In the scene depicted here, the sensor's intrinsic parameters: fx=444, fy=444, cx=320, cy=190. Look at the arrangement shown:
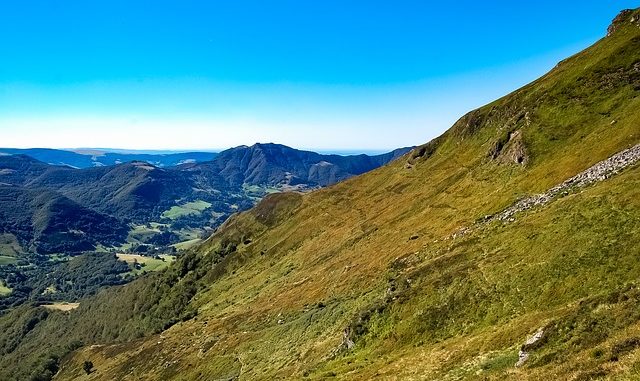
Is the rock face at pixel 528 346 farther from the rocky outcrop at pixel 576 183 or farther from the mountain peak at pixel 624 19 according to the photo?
the mountain peak at pixel 624 19

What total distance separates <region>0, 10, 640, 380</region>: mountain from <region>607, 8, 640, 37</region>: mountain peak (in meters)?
0.85

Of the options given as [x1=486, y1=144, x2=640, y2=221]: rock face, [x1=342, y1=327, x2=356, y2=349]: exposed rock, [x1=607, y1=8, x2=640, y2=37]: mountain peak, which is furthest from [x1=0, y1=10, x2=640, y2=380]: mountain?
[x1=607, y1=8, x2=640, y2=37]: mountain peak

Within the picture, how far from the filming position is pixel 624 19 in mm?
170000

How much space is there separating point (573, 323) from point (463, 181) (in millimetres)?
111791

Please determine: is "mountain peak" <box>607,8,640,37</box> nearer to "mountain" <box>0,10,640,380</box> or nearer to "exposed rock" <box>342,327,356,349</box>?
"mountain" <box>0,10,640,380</box>

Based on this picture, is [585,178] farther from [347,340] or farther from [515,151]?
[347,340]

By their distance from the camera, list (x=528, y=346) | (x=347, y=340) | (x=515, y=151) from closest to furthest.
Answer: (x=528, y=346) < (x=347, y=340) < (x=515, y=151)

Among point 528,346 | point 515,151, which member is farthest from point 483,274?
point 515,151

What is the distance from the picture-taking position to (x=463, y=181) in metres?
146

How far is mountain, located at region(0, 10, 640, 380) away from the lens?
43094mm

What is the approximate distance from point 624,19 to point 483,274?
15843 centimetres

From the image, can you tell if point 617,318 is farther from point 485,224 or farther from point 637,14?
point 637,14

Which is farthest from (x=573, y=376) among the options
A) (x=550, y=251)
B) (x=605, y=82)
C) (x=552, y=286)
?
(x=605, y=82)

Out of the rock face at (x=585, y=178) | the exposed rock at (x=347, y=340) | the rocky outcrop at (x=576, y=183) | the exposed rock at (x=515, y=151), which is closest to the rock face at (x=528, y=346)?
the exposed rock at (x=347, y=340)
